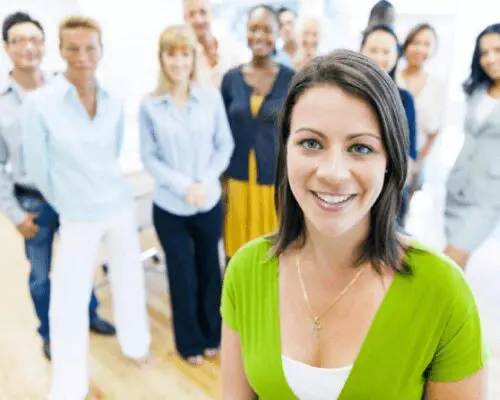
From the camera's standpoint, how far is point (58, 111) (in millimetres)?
1801

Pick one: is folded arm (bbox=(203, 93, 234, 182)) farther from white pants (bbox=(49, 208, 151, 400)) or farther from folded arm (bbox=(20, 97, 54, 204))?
folded arm (bbox=(20, 97, 54, 204))

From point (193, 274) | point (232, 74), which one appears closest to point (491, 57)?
point (232, 74)

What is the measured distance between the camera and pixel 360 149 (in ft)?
2.65

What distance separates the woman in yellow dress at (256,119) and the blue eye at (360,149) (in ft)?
4.37

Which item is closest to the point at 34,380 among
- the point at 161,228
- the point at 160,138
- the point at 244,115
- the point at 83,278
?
the point at 83,278

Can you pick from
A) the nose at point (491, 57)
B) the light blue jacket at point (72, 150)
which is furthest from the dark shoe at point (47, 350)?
the nose at point (491, 57)

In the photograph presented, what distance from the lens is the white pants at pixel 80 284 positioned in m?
1.95

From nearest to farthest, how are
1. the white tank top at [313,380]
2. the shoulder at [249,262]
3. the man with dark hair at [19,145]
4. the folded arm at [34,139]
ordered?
1. the white tank top at [313,380]
2. the shoulder at [249,262]
3. the folded arm at [34,139]
4. the man with dark hair at [19,145]

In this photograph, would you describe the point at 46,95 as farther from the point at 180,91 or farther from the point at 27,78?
the point at 180,91

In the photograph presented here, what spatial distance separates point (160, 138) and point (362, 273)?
1301mm

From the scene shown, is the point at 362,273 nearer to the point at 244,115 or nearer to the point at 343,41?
the point at 244,115

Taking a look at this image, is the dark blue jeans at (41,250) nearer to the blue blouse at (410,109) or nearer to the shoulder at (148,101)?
the shoulder at (148,101)

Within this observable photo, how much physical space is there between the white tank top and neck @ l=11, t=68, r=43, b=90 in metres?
1.65

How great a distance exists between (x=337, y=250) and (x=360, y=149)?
25 cm
